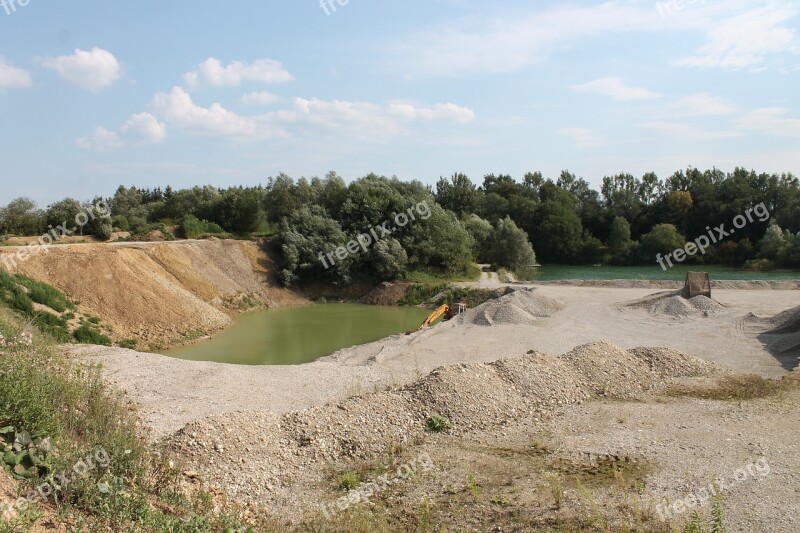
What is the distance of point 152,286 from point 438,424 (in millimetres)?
21311

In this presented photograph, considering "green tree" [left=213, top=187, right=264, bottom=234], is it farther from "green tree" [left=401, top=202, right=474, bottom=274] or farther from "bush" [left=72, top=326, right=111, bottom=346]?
"bush" [left=72, top=326, right=111, bottom=346]

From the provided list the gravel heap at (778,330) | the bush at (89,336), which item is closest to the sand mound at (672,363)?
the gravel heap at (778,330)

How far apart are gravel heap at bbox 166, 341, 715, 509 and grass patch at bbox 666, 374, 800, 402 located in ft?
2.19

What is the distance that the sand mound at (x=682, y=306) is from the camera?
2459cm

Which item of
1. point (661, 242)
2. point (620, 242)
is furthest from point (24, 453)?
point (620, 242)

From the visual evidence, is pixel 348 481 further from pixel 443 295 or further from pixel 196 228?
pixel 196 228

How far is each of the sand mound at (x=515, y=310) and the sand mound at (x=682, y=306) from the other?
13.4 feet

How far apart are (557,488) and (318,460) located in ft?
13.2

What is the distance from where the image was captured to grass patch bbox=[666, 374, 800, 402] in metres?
13.4

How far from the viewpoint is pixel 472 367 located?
13.6 metres

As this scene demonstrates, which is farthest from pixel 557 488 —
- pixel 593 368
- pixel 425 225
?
pixel 425 225

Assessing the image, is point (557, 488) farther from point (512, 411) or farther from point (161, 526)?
point (161, 526)

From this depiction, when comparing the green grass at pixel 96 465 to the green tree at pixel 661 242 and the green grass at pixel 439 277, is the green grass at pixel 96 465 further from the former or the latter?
the green tree at pixel 661 242

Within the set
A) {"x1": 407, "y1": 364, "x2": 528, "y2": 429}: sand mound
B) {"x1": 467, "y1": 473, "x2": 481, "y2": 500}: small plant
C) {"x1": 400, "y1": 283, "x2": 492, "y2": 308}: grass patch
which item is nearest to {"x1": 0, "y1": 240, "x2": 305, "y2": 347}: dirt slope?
{"x1": 400, "y1": 283, "x2": 492, "y2": 308}: grass patch
